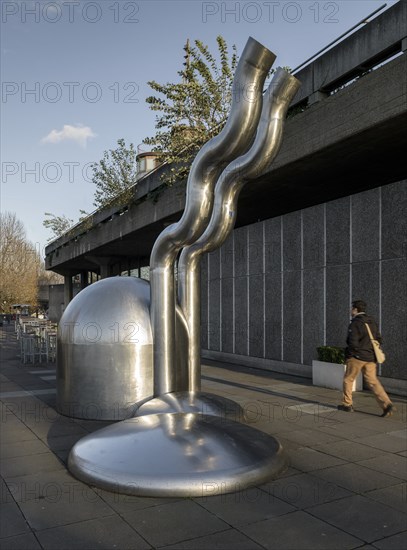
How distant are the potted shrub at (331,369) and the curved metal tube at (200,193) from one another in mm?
4453

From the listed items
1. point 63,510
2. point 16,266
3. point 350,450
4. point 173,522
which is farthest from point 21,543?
point 16,266

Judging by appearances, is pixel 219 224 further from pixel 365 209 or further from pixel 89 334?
pixel 365 209

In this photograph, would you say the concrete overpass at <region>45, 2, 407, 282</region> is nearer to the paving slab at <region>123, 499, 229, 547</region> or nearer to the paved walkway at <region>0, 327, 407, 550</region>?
the paved walkway at <region>0, 327, 407, 550</region>

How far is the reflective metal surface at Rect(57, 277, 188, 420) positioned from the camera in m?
8.60

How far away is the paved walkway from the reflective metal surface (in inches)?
17.3

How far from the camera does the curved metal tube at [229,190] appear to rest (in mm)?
7637

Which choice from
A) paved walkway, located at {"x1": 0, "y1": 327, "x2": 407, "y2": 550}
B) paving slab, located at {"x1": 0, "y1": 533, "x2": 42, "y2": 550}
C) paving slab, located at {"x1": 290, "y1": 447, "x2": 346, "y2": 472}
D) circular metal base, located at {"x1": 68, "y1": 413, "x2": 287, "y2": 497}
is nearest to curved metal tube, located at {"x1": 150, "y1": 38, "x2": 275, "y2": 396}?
paved walkway, located at {"x1": 0, "y1": 327, "x2": 407, "y2": 550}

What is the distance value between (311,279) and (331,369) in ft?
9.34

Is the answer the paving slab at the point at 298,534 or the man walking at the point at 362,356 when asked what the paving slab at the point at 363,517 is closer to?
the paving slab at the point at 298,534

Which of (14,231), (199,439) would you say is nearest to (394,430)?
(199,439)

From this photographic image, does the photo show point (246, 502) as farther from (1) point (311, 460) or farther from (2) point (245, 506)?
(1) point (311, 460)

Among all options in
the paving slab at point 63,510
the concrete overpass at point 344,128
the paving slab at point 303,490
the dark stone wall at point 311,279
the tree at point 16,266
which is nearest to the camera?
the paving slab at point 63,510

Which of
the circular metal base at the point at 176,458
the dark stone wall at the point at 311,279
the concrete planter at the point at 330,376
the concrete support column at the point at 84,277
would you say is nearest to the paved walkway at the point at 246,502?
the circular metal base at the point at 176,458

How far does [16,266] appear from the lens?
70312 mm
